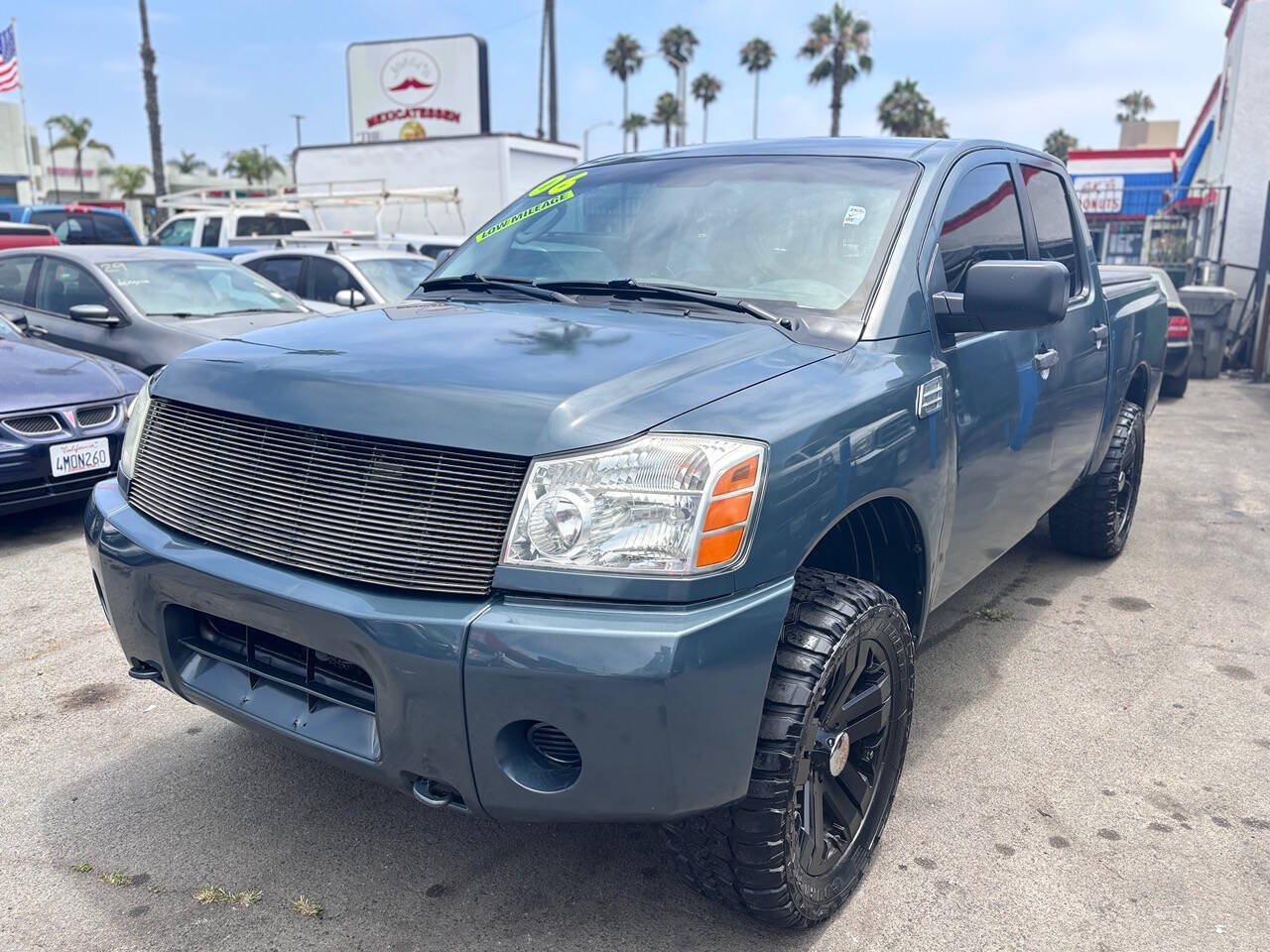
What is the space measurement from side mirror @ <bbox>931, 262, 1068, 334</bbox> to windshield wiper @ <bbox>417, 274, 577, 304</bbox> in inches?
43.1

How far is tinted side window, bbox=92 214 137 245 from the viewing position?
1734 cm

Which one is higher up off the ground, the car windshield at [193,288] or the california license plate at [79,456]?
the car windshield at [193,288]

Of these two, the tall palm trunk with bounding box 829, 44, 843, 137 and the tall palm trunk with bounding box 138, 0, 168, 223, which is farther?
the tall palm trunk with bounding box 829, 44, 843, 137

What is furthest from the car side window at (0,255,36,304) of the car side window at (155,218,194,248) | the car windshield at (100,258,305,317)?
the car side window at (155,218,194,248)

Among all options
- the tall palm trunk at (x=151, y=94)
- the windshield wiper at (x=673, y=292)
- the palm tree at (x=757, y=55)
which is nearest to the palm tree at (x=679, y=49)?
the palm tree at (x=757, y=55)

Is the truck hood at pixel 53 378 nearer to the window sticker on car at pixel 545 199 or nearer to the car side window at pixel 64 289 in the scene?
the car side window at pixel 64 289

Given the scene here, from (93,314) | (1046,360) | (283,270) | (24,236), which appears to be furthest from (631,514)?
(24,236)

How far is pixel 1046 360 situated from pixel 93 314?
6.20m

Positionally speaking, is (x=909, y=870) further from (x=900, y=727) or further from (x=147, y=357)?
(x=147, y=357)

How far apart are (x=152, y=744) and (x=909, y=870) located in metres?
2.30

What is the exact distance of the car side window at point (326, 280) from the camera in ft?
32.2

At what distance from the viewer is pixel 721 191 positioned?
10.8 feet

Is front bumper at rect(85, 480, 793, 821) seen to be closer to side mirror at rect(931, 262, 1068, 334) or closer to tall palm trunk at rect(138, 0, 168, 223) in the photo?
side mirror at rect(931, 262, 1068, 334)

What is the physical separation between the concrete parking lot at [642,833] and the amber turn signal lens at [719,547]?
97 cm
